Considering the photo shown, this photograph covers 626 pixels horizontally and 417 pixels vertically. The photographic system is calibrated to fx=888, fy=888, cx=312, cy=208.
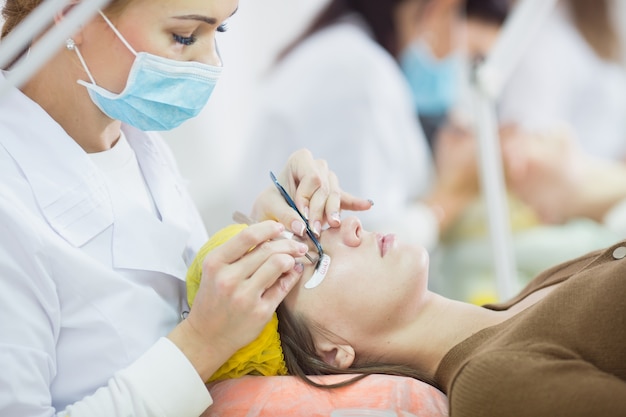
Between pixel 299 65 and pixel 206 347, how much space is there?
2.10 m

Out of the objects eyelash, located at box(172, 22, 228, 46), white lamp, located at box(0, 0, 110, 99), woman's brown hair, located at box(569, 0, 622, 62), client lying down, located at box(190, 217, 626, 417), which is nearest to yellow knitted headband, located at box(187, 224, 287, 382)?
client lying down, located at box(190, 217, 626, 417)

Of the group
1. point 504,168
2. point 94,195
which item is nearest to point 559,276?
point 94,195

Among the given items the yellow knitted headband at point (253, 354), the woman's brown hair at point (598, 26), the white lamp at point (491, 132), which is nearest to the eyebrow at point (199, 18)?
the yellow knitted headband at point (253, 354)

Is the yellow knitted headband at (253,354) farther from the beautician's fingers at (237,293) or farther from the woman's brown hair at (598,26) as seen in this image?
the woman's brown hair at (598,26)

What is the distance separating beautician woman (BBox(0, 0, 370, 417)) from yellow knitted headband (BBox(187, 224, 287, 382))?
0.06 metres

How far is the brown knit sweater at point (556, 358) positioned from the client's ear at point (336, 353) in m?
0.17

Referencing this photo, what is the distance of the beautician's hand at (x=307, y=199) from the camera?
168 cm

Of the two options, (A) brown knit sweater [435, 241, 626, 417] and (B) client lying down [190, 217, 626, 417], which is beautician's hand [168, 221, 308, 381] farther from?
(A) brown knit sweater [435, 241, 626, 417]

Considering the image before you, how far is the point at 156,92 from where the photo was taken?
1555mm

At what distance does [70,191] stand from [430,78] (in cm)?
282

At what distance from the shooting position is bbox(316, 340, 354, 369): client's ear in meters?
1.67

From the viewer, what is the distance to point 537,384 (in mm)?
1331

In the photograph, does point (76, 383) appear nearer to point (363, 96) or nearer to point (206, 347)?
point (206, 347)

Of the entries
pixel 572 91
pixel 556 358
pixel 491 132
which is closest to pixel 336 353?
pixel 556 358
